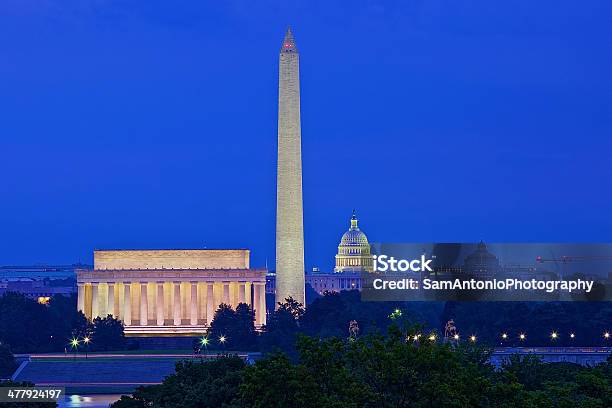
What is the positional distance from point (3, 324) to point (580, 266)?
60194mm

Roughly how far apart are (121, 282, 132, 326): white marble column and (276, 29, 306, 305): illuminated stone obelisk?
2019cm

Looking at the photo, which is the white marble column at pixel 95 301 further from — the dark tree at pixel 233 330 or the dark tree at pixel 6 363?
the dark tree at pixel 6 363

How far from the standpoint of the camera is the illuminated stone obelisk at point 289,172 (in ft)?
515

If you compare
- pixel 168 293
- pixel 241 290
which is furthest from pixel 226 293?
pixel 168 293

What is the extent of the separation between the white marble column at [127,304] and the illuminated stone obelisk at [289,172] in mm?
20185

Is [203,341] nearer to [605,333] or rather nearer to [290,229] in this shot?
[290,229]

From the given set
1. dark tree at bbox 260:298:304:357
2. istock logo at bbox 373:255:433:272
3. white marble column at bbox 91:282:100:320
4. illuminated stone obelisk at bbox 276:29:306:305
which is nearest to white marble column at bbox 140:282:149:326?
white marble column at bbox 91:282:100:320

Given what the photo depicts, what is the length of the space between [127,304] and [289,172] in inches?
1177

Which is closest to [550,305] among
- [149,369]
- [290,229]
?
[290,229]

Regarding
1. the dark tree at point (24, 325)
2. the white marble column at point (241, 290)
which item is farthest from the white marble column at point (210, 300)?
the dark tree at point (24, 325)

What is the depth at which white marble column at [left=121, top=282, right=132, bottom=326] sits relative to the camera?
17988 centimetres

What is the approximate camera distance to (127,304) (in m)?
181

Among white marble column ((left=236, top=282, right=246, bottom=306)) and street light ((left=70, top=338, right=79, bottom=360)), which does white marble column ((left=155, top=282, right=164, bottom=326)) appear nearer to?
white marble column ((left=236, top=282, right=246, bottom=306))

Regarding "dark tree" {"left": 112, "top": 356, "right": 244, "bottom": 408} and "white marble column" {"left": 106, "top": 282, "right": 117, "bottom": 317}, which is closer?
"dark tree" {"left": 112, "top": 356, "right": 244, "bottom": 408}
